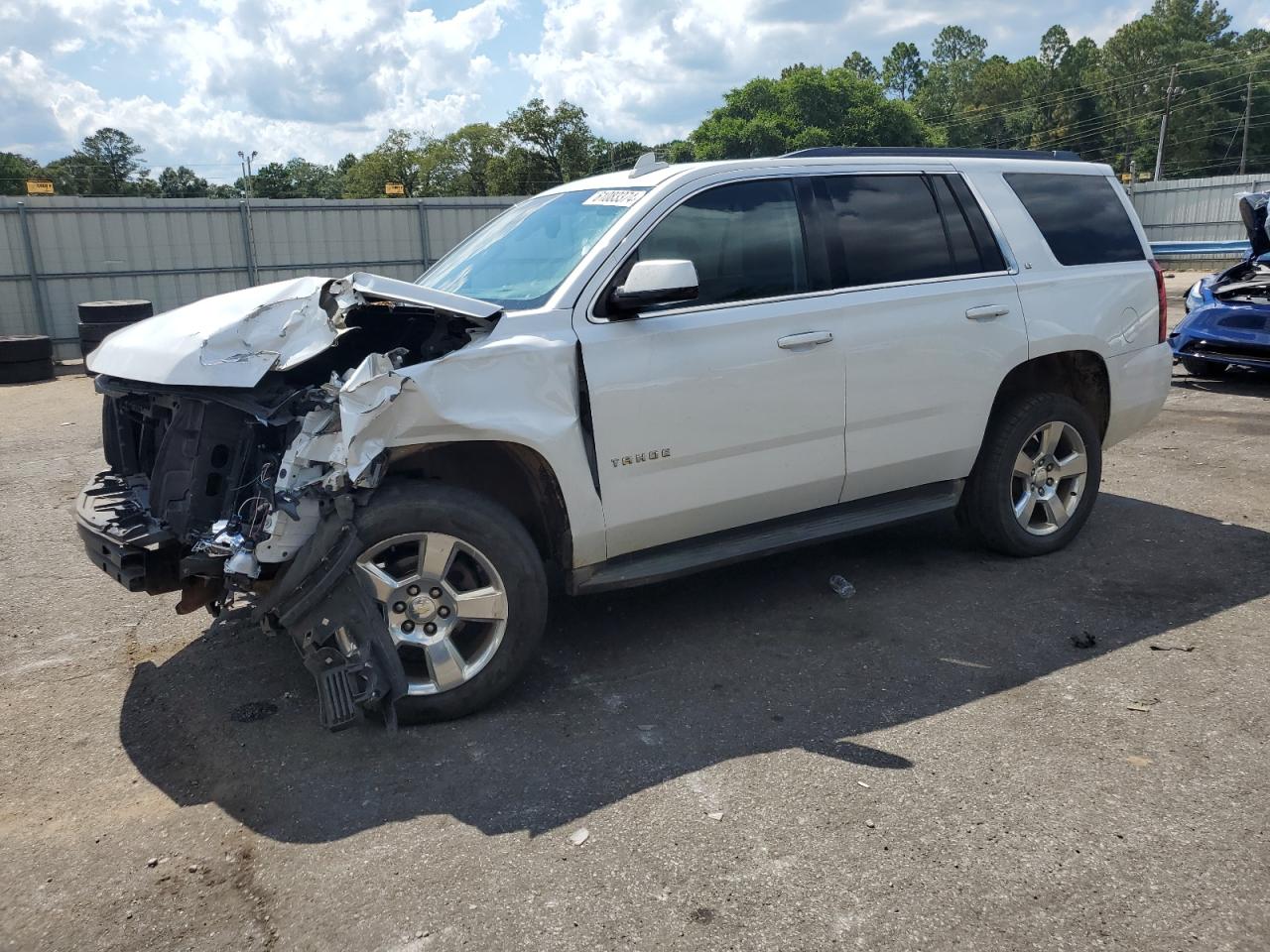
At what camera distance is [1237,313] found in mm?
10195

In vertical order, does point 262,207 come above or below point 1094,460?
above

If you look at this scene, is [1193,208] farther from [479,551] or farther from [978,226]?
[479,551]

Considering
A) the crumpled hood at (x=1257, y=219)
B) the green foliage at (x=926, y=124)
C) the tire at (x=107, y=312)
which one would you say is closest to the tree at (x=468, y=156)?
the green foliage at (x=926, y=124)

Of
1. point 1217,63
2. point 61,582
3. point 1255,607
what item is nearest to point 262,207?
point 61,582

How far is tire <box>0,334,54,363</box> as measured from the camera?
571 inches

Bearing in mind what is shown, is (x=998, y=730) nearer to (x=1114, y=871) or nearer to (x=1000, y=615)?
(x=1114, y=871)

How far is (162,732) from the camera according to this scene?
392 cm

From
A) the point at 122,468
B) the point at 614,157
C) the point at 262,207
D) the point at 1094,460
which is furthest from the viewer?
the point at 614,157

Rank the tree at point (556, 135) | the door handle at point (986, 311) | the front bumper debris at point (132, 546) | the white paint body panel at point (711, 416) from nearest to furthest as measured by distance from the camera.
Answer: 1. the front bumper debris at point (132, 546)
2. the white paint body panel at point (711, 416)
3. the door handle at point (986, 311)
4. the tree at point (556, 135)

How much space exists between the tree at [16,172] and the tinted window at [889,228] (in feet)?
283

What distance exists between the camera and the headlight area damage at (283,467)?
3.57m

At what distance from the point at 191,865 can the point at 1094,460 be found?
4.76m

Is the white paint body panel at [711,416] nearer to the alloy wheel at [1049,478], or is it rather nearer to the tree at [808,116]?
the alloy wheel at [1049,478]

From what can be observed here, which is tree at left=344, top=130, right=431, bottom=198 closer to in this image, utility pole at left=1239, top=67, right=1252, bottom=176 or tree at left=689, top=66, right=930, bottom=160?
tree at left=689, top=66, right=930, bottom=160
